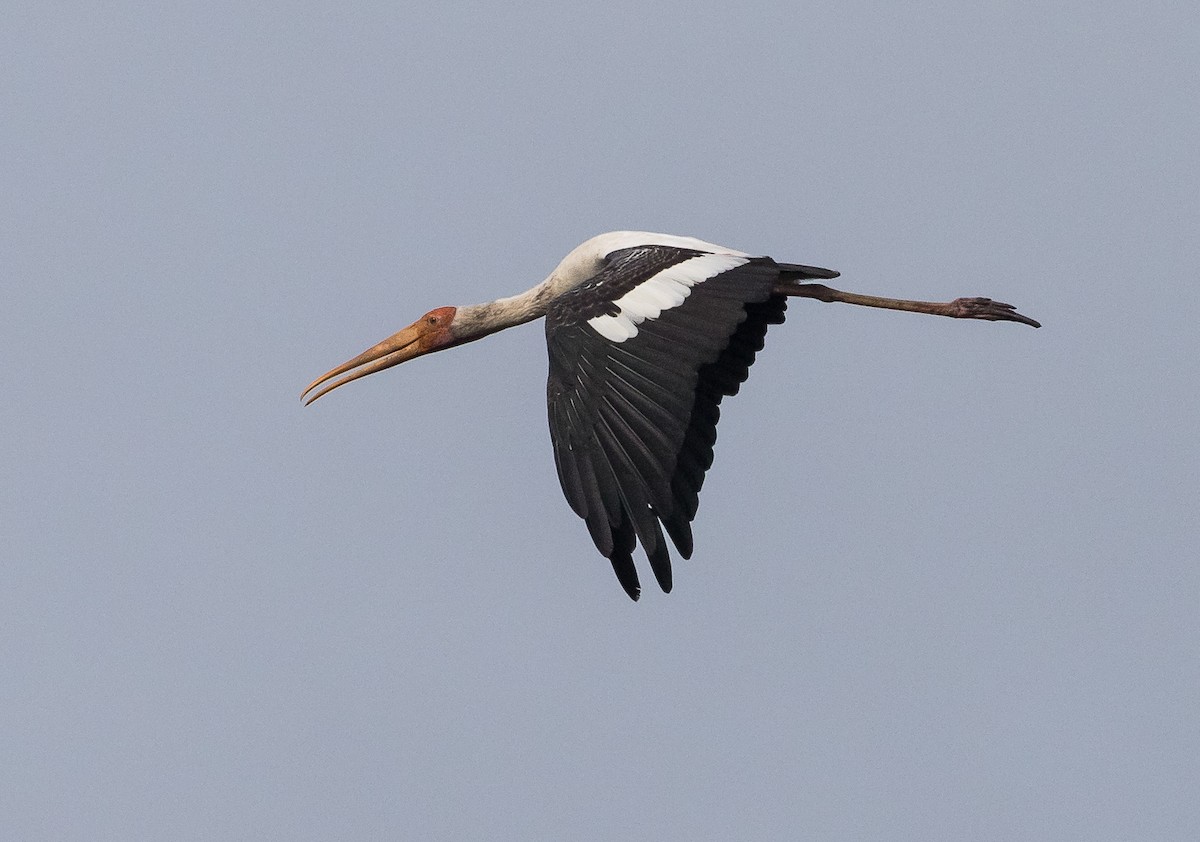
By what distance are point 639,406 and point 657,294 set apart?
1167 millimetres

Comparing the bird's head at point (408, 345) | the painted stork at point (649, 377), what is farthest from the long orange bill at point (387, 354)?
the painted stork at point (649, 377)

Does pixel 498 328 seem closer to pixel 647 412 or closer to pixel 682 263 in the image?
pixel 682 263

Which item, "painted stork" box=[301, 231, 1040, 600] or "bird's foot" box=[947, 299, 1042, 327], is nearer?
"painted stork" box=[301, 231, 1040, 600]

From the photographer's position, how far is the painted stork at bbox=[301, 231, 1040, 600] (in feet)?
41.1

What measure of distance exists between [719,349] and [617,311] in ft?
2.54

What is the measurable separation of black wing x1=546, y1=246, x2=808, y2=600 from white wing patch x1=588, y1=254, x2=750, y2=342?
0.16 feet

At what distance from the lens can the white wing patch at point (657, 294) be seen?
13.4 m

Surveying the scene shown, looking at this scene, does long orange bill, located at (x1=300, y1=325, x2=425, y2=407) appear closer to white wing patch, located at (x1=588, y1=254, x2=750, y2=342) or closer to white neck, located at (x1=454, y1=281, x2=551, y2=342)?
white neck, located at (x1=454, y1=281, x2=551, y2=342)

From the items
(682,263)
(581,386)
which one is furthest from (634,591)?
(682,263)

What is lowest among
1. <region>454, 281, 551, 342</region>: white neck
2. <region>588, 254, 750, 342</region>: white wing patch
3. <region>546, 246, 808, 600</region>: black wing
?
<region>546, 246, 808, 600</region>: black wing

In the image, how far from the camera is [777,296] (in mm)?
15578

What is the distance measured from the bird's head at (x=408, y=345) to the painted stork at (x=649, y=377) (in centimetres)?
245

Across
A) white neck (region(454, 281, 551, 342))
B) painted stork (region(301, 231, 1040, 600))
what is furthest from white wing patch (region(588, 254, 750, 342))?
white neck (region(454, 281, 551, 342))

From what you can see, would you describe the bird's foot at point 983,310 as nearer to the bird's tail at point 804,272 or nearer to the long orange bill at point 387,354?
the bird's tail at point 804,272
